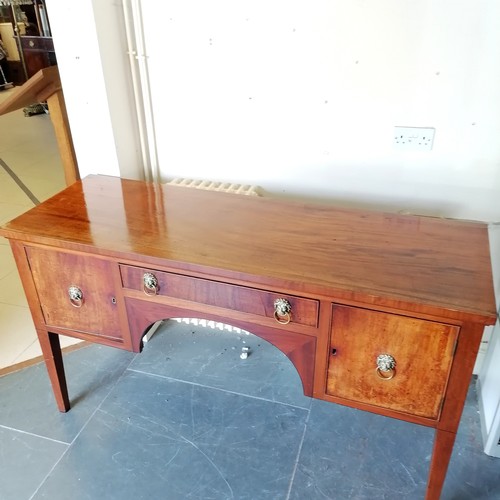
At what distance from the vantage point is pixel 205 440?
1.65 metres

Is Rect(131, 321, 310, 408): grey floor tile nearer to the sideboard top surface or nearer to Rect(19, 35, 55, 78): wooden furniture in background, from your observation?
the sideboard top surface

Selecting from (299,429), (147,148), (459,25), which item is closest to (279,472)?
(299,429)

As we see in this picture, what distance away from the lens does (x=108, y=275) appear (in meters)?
1.40

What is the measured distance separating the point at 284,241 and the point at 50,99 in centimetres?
114

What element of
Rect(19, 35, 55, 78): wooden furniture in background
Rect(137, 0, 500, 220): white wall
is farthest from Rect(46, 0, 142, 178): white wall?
Rect(19, 35, 55, 78): wooden furniture in background

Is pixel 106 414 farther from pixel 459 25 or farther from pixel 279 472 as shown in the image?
pixel 459 25

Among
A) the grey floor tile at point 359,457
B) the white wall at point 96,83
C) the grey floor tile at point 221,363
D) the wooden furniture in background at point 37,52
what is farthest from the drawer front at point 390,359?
the wooden furniture in background at point 37,52

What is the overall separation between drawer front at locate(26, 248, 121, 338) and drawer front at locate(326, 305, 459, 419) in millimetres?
648

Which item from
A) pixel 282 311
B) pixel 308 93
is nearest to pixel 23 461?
pixel 282 311

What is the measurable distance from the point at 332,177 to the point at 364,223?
38 cm

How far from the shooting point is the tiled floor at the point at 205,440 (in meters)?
1.50

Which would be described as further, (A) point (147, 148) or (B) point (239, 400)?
(A) point (147, 148)

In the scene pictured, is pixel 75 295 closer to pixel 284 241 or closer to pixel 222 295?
pixel 222 295

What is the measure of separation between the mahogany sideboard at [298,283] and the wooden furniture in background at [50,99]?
442 millimetres
